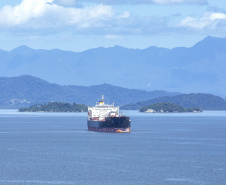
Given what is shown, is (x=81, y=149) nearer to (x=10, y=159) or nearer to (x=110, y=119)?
(x=10, y=159)

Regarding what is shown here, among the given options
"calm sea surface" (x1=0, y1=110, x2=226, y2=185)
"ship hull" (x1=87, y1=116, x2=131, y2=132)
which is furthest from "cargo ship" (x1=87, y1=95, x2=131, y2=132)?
"calm sea surface" (x1=0, y1=110, x2=226, y2=185)

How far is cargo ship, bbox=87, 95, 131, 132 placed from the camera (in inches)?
6368

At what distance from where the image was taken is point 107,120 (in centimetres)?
16238

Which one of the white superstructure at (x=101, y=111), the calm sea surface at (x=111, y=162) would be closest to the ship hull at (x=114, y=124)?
the white superstructure at (x=101, y=111)

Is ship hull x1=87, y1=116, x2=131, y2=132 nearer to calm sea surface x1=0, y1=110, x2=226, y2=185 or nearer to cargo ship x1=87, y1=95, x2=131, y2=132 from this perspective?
cargo ship x1=87, y1=95, x2=131, y2=132

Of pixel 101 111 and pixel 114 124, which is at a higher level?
pixel 101 111

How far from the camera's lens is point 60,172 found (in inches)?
3383

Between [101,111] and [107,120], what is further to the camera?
[101,111]

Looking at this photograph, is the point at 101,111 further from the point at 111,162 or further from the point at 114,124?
the point at 111,162

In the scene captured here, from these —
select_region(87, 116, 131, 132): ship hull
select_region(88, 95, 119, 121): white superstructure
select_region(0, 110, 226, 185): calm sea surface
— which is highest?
select_region(88, 95, 119, 121): white superstructure

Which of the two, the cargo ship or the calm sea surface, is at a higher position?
the cargo ship

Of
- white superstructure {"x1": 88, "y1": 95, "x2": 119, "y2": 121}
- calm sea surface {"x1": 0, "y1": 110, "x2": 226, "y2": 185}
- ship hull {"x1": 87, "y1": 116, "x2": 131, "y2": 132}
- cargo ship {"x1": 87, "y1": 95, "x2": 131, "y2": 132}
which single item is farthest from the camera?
white superstructure {"x1": 88, "y1": 95, "x2": 119, "y2": 121}

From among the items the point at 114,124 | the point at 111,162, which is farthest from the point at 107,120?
the point at 111,162

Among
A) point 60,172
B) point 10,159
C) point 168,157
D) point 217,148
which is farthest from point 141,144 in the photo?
point 60,172
